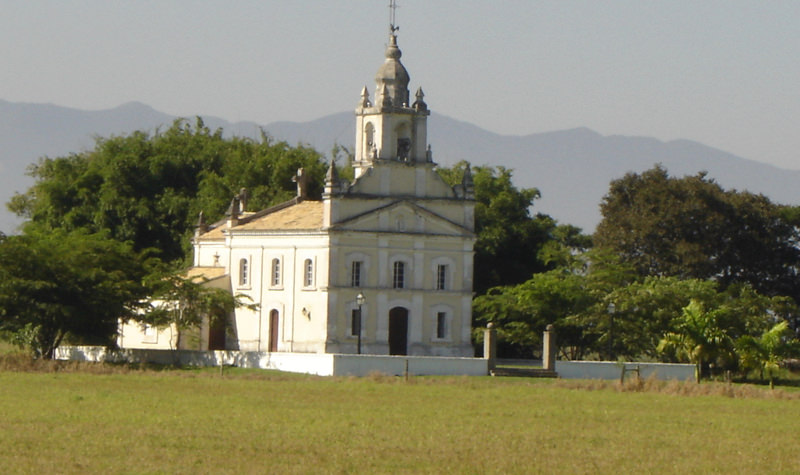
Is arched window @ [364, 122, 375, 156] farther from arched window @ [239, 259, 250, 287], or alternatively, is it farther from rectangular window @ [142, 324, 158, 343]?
rectangular window @ [142, 324, 158, 343]

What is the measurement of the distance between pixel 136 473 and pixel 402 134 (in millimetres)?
39602

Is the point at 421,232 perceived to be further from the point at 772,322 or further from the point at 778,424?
the point at 778,424

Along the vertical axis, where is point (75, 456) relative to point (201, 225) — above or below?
below

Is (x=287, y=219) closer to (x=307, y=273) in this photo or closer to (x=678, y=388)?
(x=307, y=273)

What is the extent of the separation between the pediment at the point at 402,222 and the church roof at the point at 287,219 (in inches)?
63.1

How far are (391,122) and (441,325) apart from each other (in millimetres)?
8584

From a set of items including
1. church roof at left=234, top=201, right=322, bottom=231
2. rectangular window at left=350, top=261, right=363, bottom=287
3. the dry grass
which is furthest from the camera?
church roof at left=234, top=201, right=322, bottom=231

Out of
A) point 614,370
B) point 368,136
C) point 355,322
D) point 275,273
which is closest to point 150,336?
point 275,273

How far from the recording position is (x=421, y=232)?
2520 inches

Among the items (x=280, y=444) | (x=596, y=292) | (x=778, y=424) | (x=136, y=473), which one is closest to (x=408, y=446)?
(x=280, y=444)

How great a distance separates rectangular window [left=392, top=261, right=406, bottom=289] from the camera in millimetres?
64188

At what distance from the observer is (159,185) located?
86438 millimetres

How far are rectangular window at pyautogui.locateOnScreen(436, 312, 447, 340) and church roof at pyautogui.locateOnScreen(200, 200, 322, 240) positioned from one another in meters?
6.33

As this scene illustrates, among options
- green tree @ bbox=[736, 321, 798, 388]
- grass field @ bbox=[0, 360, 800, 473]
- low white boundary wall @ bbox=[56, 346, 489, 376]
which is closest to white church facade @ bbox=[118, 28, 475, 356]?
low white boundary wall @ bbox=[56, 346, 489, 376]
